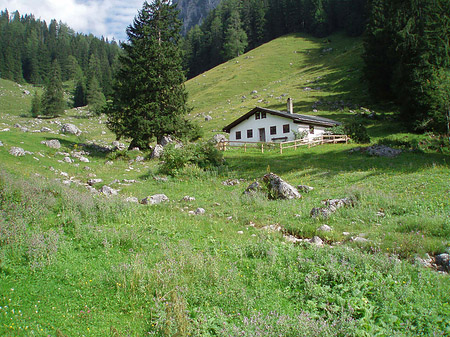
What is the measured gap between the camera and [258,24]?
397ft

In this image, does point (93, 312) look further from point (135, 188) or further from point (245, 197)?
point (135, 188)

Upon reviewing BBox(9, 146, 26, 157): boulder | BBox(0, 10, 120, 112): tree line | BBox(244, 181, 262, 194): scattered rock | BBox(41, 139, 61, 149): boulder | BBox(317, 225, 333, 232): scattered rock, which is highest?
BBox(0, 10, 120, 112): tree line

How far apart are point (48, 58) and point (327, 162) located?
156 m

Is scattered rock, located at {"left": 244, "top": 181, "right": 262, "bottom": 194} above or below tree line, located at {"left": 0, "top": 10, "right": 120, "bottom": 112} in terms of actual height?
below

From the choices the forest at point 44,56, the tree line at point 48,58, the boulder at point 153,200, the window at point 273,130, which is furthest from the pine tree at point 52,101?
the boulder at point 153,200

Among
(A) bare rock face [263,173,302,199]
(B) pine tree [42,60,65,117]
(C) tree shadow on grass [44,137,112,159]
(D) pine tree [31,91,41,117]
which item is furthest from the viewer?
(B) pine tree [42,60,65,117]

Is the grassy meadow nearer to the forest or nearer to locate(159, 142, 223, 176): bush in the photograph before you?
locate(159, 142, 223, 176): bush

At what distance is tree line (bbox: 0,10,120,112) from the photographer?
346ft

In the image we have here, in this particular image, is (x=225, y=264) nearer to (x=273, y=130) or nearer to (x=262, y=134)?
(x=273, y=130)

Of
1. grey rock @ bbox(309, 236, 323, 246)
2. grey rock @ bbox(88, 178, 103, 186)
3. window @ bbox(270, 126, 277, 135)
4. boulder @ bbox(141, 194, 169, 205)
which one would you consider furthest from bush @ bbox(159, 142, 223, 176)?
window @ bbox(270, 126, 277, 135)

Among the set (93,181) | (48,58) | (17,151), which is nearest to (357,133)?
(93,181)

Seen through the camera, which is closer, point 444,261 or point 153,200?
point 444,261

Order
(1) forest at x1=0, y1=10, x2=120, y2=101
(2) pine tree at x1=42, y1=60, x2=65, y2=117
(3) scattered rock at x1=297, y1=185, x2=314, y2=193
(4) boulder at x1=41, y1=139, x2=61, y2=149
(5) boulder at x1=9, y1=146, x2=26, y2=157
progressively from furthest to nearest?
1. (1) forest at x1=0, y1=10, x2=120, y2=101
2. (2) pine tree at x1=42, y1=60, x2=65, y2=117
3. (4) boulder at x1=41, y1=139, x2=61, y2=149
4. (5) boulder at x1=9, y1=146, x2=26, y2=157
5. (3) scattered rock at x1=297, y1=185, x2=314, y2=193

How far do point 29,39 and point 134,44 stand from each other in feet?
503
